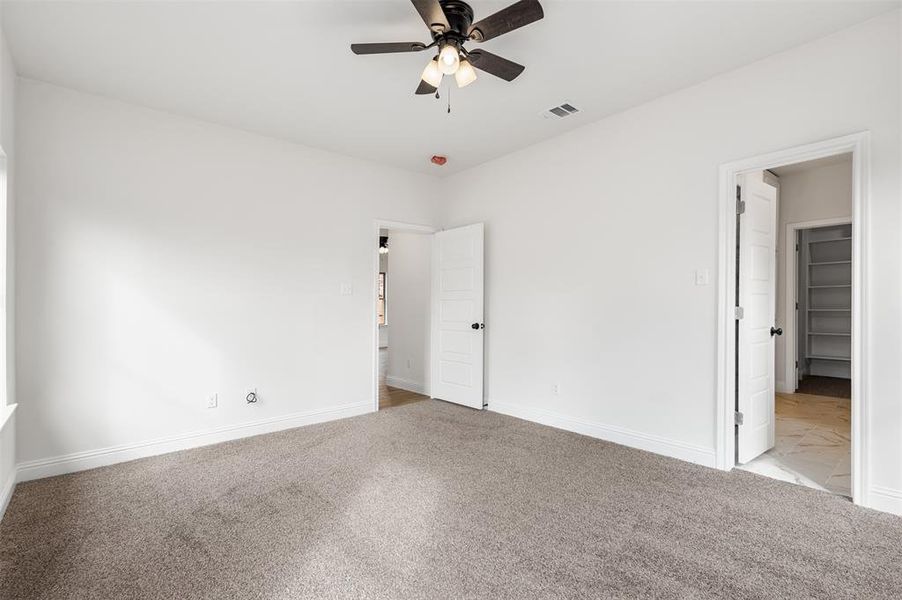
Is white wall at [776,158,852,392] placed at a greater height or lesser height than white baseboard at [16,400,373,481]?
greater

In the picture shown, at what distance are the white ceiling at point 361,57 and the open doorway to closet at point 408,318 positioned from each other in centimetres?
220

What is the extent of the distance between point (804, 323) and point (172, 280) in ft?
27.0

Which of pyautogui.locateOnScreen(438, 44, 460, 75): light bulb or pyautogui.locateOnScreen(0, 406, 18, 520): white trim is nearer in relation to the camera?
pyautogui.locateOnScreen(438, 44, 460, 75): light bulb

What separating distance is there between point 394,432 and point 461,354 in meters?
1.31

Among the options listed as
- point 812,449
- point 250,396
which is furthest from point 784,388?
point 250,396

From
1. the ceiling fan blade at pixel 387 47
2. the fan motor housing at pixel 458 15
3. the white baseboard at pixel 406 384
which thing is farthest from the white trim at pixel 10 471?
the white baseboard at pixel 406 384

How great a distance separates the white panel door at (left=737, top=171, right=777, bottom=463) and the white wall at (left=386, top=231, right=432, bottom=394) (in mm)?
3444

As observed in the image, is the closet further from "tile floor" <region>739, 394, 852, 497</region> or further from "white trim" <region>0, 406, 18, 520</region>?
"white trim" <region>0, 406, 18, 520</region>

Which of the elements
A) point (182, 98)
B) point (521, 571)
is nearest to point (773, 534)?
point (521, 571)

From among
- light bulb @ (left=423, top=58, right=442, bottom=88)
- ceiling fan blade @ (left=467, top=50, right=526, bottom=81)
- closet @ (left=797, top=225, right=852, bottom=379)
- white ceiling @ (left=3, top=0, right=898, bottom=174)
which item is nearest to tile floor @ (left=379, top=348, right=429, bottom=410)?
white ceiling @ (left=3, top=0, right=898, bottom=174)

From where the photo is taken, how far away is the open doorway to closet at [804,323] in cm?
321

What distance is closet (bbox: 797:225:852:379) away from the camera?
21.2ft

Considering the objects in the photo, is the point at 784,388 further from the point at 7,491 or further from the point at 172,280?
the point at 7,491

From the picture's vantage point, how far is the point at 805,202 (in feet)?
18.0
